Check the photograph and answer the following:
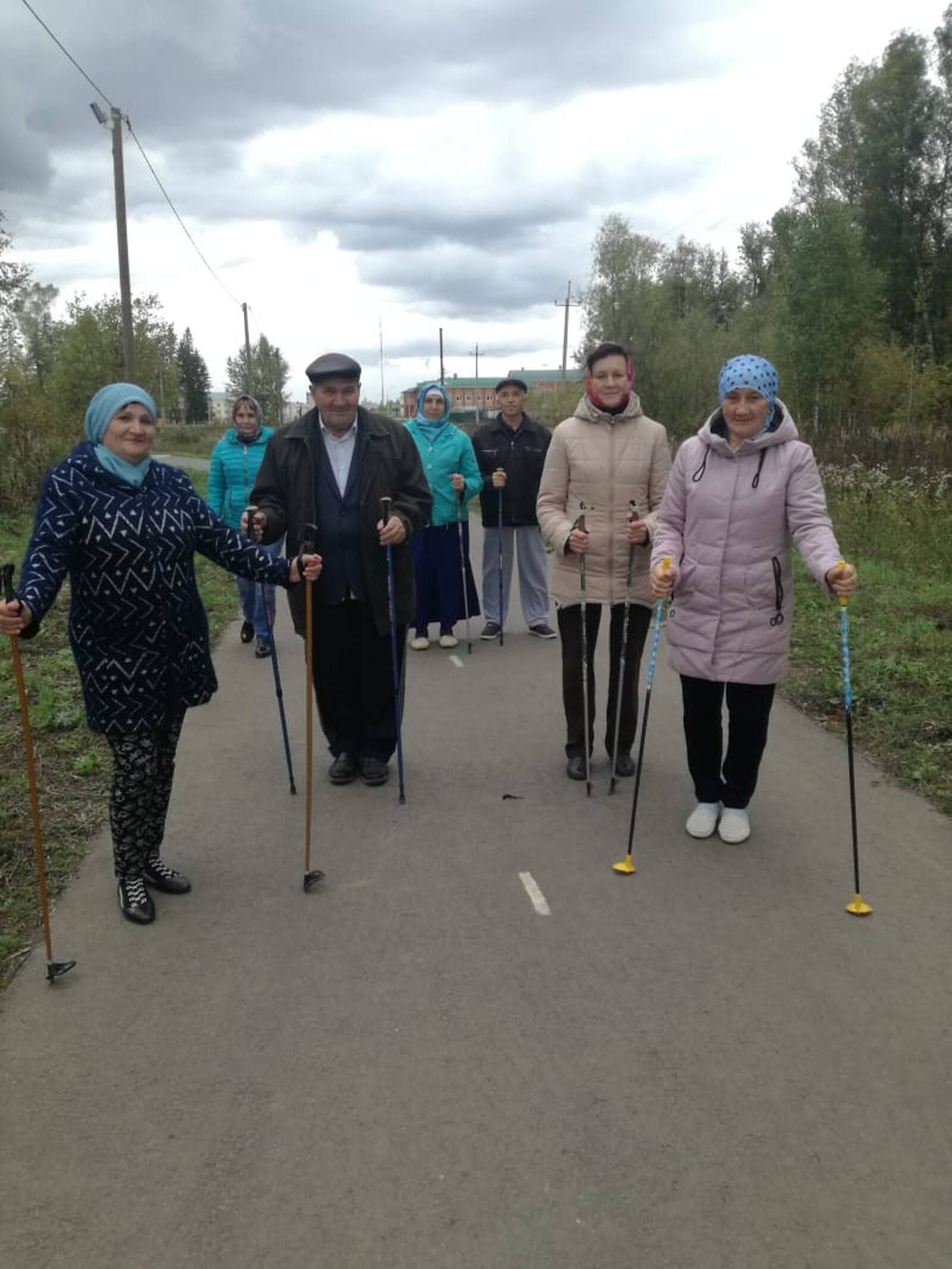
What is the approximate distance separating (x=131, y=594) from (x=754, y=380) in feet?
8.51

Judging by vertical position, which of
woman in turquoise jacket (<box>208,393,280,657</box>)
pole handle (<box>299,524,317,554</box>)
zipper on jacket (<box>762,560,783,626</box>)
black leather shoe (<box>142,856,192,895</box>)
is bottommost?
black leather shoe (<box>142,856,192,895</box>)

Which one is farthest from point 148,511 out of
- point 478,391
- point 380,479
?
point 478,391

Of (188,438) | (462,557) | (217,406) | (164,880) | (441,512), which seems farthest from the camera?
(217,406)

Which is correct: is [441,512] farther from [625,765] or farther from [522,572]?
[625,765]

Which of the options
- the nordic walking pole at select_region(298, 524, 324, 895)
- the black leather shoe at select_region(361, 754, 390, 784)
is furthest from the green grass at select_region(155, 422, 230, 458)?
the nordic walking pole at select_region(298, 524, 324, 895)

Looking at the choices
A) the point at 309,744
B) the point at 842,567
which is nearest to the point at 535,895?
the point at 309,744

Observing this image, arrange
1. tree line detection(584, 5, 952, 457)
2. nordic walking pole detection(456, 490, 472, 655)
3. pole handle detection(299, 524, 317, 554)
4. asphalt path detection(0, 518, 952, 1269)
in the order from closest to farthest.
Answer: asphalt path detection(0, 518, 952, 1269) → pole handle detection(299, 524, 317, 554) → nordic walking pole detection(456, 490, 472, 655) → tree line detection(584, 5, 952, 457)

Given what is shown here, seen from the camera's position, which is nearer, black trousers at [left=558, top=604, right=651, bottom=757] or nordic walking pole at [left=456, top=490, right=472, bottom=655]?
black trousers at [left=558, top=604, right=651, bottom=757]

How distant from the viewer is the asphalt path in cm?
227

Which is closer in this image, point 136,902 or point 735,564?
point 136,902

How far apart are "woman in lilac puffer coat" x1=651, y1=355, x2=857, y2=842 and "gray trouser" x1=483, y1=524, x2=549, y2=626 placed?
14.3 ft

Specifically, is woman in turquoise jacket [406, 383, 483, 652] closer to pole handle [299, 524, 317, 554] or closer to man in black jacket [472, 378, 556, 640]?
man in black jacket [472, 378, 556, 640]

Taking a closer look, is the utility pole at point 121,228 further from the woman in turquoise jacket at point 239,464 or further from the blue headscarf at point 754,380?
the blue headscarf at point 754,380

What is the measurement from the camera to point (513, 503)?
8703 millimetres
